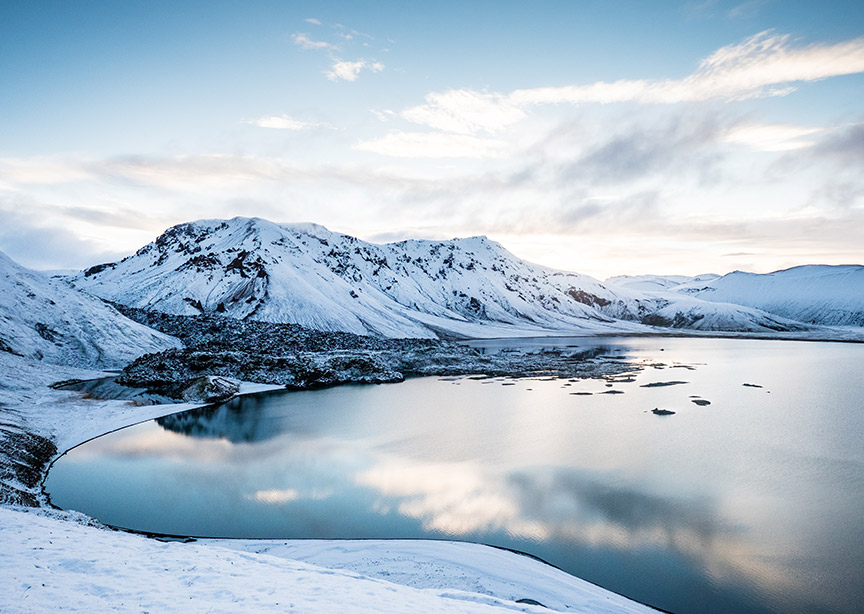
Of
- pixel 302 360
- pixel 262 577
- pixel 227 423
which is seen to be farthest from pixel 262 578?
pixel 302 360

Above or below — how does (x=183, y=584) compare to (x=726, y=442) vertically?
above

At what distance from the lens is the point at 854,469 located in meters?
29.7

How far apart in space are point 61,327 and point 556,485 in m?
79.0

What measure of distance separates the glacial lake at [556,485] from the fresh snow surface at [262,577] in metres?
2.15

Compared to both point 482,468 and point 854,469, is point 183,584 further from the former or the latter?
point 854,469

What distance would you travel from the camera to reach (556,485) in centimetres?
2705

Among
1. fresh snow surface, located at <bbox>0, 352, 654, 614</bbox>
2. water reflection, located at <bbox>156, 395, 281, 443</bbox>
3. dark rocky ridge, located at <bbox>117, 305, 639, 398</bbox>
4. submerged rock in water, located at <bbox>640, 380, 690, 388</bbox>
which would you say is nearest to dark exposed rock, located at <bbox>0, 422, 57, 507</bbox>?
fresh snow surface, located at <bbox>0, 352, 654, 614</bbox>

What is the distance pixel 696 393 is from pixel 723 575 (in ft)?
159

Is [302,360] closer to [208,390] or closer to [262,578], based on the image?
[208,390]

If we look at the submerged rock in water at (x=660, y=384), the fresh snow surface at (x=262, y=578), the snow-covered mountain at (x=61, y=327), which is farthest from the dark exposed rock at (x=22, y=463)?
the submerged rock in water at (x=660, y=384)

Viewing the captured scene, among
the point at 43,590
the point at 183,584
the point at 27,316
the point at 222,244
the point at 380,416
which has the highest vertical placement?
the point at 222,244

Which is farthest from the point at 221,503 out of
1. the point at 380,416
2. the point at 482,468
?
the point at 380,416

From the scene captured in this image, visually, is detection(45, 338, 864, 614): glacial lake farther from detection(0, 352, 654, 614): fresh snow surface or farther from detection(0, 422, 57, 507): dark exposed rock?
detection(0, 352, 654, 614): fresh snow surface

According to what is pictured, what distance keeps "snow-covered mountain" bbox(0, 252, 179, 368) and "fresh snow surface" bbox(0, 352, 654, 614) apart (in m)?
58.9
